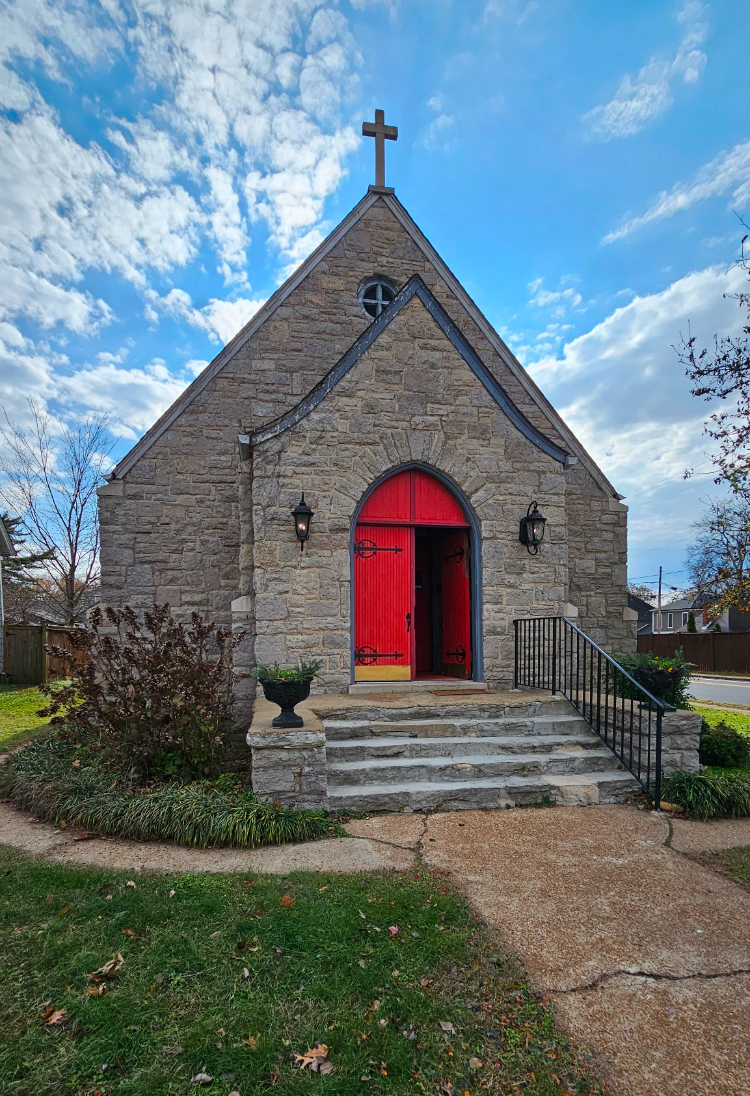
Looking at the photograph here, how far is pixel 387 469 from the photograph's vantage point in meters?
7.44

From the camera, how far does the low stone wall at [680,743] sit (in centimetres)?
565

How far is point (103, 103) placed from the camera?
8.48 meters

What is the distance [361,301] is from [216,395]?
3.00 m

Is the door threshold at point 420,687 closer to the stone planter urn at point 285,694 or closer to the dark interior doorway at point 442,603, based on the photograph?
the dark interior doorway at point 442,603

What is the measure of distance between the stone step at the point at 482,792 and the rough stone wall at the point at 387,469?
78.3 inches

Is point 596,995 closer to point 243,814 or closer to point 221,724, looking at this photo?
point 243,814

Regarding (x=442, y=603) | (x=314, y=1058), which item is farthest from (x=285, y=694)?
(x=442, y=603)

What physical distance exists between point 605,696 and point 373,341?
526 cm

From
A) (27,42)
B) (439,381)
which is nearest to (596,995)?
(439,381)

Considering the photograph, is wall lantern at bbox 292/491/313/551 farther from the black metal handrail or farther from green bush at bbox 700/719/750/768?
green bush at bbox 700/719/750/768

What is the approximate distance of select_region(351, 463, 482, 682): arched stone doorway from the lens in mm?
7492

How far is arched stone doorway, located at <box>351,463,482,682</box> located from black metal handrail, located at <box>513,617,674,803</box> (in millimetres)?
691

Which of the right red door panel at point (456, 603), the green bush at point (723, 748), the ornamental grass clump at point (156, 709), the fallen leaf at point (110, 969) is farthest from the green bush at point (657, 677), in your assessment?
the fallen leaf at point (110, 969)

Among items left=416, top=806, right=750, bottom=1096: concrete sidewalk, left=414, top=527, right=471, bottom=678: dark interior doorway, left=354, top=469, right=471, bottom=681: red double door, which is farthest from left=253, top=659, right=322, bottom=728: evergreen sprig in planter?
left=414, top=527, right=471, bottom=678: dark interior doorway
